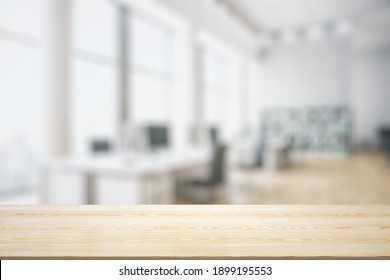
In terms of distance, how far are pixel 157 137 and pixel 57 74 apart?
1.60m

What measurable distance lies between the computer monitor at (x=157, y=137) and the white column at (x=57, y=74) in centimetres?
117

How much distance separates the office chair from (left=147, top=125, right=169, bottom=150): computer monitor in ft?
2.31

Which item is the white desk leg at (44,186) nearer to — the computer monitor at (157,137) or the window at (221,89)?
the computer monitor at (157,137)

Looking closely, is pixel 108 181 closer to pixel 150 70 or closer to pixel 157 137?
pixel 157 137

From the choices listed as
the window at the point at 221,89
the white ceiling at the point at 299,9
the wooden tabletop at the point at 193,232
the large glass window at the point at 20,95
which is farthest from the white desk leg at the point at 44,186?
the window at the point at 221,89

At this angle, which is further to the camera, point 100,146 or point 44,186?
point 100,146

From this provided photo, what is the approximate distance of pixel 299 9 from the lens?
8.12 m

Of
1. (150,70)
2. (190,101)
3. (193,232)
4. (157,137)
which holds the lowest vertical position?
(193,232)

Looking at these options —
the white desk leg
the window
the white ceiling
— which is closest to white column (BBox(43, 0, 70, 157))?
the white desk leg

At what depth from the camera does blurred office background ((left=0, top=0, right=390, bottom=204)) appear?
4020 millimetres

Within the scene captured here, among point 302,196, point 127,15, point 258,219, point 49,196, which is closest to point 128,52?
point 127,15

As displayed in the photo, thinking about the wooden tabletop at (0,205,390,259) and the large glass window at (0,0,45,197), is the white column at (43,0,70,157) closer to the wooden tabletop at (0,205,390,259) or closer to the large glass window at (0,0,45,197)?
the large glass window at (0,0,45,197)

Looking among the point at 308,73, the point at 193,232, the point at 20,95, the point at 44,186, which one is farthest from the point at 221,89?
the point at 193,232
